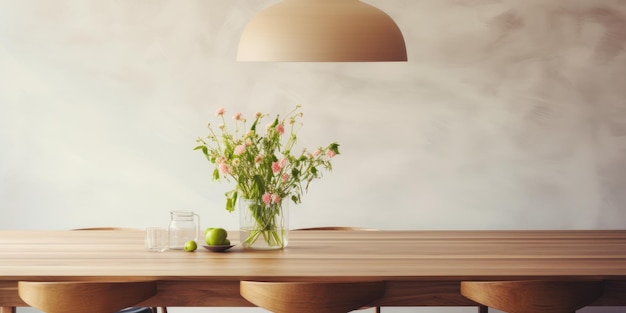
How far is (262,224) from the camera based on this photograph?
3.82m

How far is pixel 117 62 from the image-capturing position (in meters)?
5.65

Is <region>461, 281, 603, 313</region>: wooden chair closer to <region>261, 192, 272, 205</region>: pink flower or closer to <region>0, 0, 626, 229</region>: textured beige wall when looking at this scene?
<region>261, 192, 272, 205</region>: pink flower

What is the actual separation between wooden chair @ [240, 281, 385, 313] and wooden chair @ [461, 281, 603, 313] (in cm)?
36

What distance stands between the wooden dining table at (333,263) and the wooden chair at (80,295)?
9cm

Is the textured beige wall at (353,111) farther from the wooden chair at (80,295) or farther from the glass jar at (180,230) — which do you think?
the wooden chair at (80,295)

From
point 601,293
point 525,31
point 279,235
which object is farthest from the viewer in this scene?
point 525,31

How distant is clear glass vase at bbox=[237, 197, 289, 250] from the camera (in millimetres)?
3818

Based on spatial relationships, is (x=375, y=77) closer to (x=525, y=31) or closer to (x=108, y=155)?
(x=525, y=31)

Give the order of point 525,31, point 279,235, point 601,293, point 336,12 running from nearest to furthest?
point 601,293, point 336,12, point 279,235, point 525,31

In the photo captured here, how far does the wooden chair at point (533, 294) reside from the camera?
10.2ft

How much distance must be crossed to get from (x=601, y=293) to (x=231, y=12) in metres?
3.09

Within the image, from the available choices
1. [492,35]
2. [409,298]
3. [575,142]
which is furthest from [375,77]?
[409,298]

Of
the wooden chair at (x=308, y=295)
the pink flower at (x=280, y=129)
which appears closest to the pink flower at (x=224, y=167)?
the pink flower at (x=280, y=129)

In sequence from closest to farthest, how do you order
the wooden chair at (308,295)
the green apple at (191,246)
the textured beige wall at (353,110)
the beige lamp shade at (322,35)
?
the wooden chair at (308,295) < the beige lamp shade at (322,35) < the green apple at (191,246) < the textured beige wall at (353,110)
